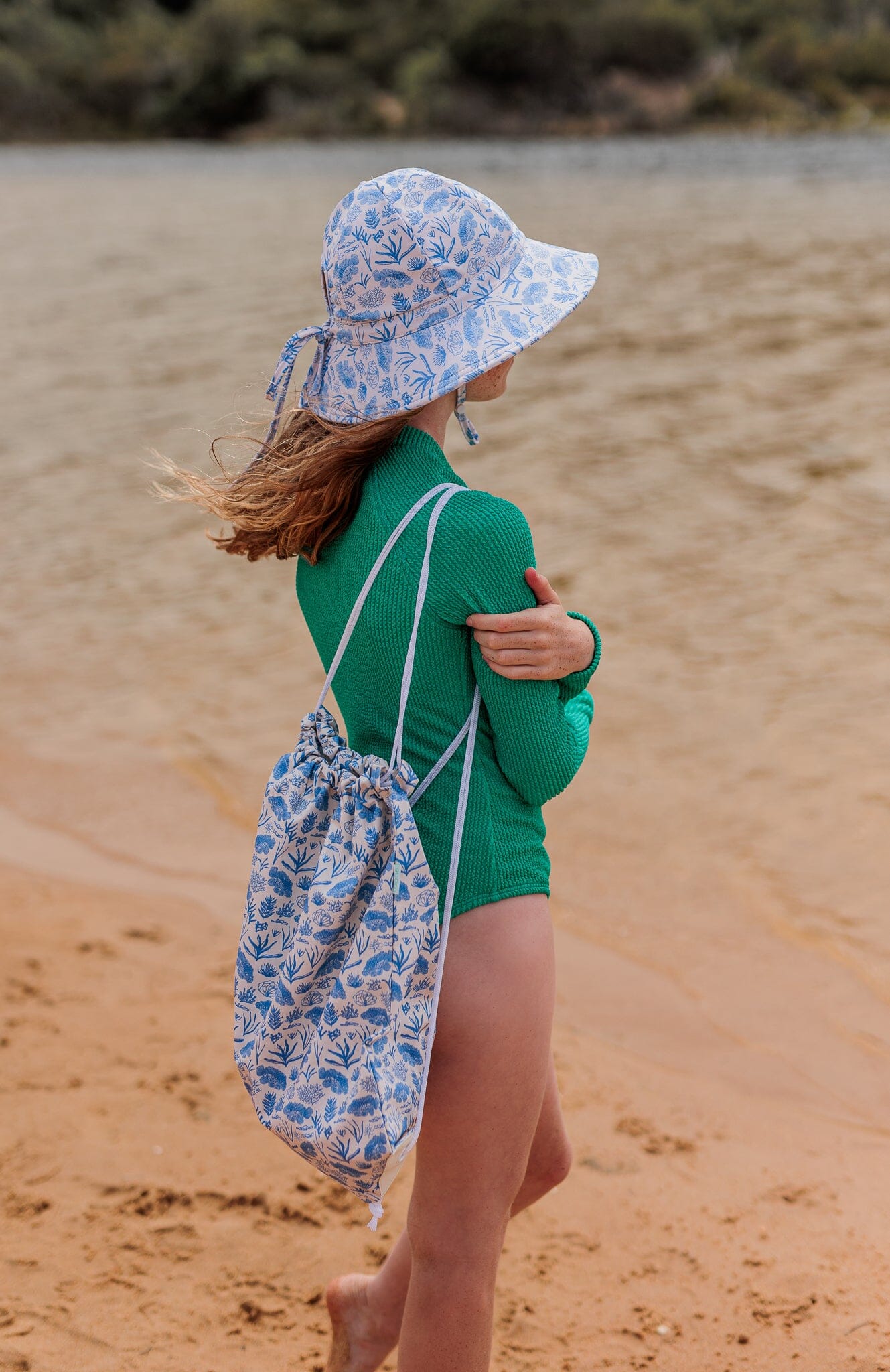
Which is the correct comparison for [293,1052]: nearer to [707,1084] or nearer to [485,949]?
[485,949]

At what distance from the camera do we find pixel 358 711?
1.77 meters

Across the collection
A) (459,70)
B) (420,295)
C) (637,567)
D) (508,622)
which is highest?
(459,70)

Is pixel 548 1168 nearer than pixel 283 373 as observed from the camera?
No

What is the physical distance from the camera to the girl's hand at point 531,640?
158cm

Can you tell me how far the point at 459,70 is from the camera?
194 feet

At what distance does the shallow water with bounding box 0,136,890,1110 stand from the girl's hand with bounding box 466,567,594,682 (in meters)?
1.48

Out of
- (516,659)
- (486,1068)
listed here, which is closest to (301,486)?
(516,659)

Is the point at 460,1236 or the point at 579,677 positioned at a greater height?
the point at 579,677

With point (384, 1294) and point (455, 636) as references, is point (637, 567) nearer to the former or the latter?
point (384, 1294)

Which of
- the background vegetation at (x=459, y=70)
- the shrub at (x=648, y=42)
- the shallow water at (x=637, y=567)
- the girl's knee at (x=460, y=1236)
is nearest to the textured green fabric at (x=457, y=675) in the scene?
the girl's knee at (x=460, y=1236)

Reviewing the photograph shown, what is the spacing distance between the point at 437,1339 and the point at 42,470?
790 cm

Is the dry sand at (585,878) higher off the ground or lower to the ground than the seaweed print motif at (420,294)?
lower

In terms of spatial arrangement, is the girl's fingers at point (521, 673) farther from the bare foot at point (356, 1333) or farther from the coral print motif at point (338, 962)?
the bare foot at point (356, 1333)

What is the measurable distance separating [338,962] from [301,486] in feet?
2.08
